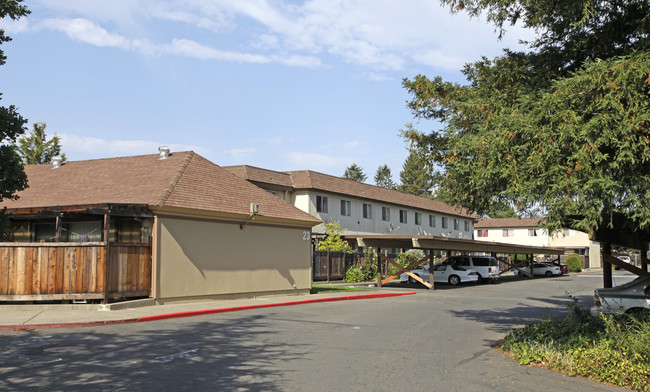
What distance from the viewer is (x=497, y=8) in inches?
407

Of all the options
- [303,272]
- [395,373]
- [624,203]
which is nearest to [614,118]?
[624,203]

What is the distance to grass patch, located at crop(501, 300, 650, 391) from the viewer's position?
27.1 feet

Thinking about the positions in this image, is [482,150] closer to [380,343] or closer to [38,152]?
[380,343]

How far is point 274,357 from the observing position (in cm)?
988

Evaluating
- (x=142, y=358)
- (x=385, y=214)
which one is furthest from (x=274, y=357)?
(x=385, y=214)

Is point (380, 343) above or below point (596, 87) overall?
below

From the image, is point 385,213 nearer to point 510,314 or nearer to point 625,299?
point 510,314

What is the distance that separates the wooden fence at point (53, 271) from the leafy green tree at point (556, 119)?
1041cm

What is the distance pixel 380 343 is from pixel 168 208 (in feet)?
31.0

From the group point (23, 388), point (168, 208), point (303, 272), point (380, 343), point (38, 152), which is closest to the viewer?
point (23, 388)

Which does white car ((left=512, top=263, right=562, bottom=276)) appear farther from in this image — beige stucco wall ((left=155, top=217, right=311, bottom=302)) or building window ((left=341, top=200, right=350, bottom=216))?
beige stucco wall ((left=155, top=217, right=311, bottom=302))

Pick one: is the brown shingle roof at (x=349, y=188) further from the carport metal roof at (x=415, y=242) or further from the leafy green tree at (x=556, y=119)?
the leafy green tree at (x=556, y=119)

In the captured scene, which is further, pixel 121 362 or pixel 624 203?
pixel 121 362

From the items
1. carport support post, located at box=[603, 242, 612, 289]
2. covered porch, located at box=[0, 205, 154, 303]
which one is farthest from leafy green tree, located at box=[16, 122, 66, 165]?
carport support post, located at box=[603, 242, 612, 289]
